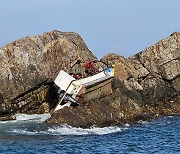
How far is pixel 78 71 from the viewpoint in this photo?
4878 centimetres

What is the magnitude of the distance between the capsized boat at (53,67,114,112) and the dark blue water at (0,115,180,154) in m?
3.12

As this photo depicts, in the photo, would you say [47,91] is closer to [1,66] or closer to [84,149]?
[1,66]

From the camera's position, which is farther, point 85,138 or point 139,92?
point 139,92

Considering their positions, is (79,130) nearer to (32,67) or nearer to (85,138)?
(85,138)

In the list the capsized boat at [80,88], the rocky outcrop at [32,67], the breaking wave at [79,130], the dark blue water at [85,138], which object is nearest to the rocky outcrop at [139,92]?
the capsized boat at [80,88]

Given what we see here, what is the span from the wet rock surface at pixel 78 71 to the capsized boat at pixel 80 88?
87 centimetres

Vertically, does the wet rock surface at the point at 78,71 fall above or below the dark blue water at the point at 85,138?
above

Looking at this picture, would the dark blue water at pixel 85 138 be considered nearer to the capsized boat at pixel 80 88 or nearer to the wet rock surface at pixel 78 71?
the wet rock surface at pixel 78 71

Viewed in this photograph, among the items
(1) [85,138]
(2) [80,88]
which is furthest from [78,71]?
(1) [85,138]

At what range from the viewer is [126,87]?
47.0 metres

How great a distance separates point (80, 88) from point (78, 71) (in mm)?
6318

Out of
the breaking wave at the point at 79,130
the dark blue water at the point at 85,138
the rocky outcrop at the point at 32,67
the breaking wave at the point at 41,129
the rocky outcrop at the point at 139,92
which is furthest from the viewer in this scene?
the rocky outcrop at the point at 32,67

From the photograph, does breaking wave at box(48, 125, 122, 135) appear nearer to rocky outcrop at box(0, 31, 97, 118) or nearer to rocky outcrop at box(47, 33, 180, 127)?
rocky outcrop at box(47, 33, 180, 127)

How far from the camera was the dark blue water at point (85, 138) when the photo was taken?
99.3ft
